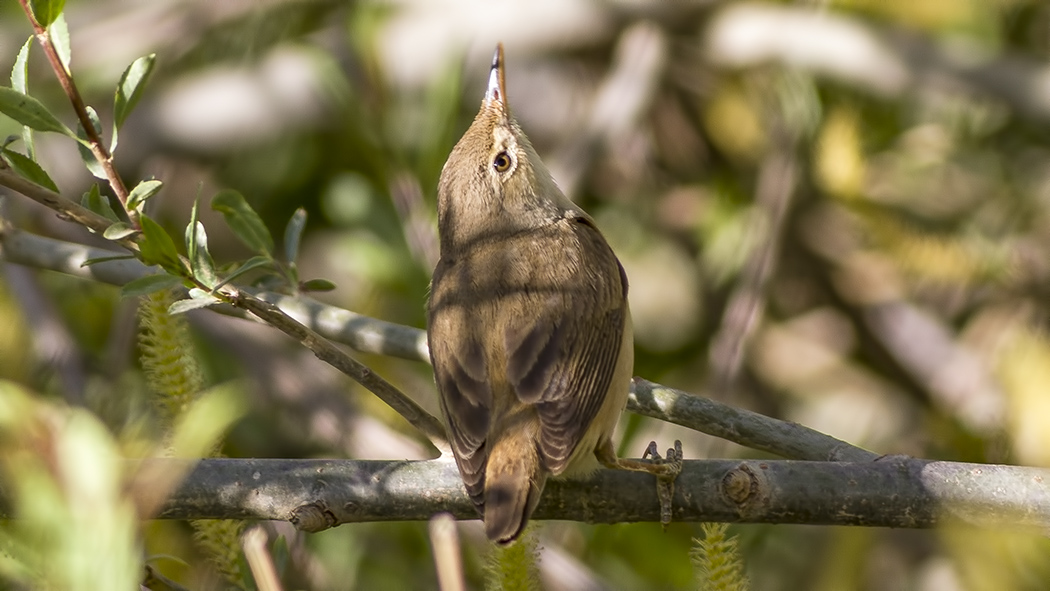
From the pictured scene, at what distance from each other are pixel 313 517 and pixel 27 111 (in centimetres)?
103

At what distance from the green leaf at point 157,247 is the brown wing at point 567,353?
3.37 feet

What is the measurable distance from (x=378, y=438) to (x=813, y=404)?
2615mm

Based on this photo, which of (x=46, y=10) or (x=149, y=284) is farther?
(x=149, y=284)

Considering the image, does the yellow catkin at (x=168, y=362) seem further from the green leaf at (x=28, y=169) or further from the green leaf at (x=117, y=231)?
the green leaf at (x=28, y=169)

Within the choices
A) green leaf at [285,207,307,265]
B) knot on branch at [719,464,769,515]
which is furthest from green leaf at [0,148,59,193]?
knot on branch at [719,464,769,515]

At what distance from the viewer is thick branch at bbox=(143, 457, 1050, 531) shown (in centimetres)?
260

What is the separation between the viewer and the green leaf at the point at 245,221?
3.05m

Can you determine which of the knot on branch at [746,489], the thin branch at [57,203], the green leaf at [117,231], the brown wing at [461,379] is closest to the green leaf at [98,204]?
the thin branch at [57,203]

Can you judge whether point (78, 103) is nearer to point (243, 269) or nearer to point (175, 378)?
point (243, 269)

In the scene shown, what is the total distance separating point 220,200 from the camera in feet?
9.98

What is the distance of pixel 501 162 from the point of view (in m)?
4.00

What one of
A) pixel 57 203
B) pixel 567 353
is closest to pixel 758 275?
pixel 567 353

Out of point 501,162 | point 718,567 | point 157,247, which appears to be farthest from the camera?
point 501,162

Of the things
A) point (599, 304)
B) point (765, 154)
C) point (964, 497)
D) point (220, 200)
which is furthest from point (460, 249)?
point (765, 154)
